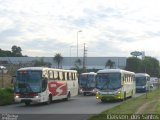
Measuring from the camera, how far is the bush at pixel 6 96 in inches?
1378

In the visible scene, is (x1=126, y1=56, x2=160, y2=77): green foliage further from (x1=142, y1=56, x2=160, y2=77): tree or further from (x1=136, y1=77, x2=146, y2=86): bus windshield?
(x1=136, y1=77, x2=146, y2=86): bus windshield

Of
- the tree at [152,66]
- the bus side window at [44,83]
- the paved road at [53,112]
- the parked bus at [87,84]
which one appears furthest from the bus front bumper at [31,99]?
the tree at [152,66]

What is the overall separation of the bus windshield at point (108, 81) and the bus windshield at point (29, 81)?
5850 millimetres

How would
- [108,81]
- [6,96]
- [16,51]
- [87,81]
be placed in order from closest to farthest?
[6,96]
[108,81]
[87,81]
[16,51]

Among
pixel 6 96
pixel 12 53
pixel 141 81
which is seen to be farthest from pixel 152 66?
pixel 6 96

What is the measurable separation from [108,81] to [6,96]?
842 centimetres

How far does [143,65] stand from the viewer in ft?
429

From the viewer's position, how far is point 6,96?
3578 centimetres

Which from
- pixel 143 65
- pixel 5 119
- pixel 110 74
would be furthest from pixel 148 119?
pixel 143 65

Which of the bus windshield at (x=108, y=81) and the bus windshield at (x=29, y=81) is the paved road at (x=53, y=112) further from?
the bus windshield at (x=108, y=81)

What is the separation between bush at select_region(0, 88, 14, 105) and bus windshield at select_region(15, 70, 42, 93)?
154cm

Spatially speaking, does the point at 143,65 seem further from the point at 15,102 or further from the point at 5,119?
the point at 5,119

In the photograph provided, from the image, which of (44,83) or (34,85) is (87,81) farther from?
(34,85)

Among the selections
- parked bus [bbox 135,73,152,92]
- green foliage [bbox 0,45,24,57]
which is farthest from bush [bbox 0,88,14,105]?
green foliage [bbox 0,45,24,57]
